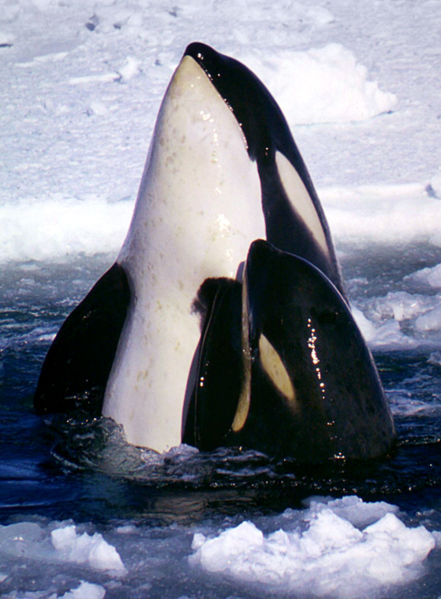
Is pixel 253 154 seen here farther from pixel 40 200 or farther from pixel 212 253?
pixel 40 200

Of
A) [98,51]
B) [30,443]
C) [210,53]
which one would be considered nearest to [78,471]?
[30,443]

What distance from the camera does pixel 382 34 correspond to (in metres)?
13.6

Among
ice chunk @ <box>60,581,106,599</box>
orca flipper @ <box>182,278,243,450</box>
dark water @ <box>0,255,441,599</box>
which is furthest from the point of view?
orca flipper @ <box>182,278,243,450</box>

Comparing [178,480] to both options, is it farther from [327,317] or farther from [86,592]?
[86,592]

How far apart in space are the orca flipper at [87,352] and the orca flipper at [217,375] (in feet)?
1.77

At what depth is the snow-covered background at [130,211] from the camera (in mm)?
2861

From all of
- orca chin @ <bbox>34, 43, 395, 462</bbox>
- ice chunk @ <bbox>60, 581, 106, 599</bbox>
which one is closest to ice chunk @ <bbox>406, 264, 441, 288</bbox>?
orca chin @ <bbox>34, 43, 395, 462</bbox>

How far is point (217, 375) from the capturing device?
13.2ft

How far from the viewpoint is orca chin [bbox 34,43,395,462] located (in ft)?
12.5

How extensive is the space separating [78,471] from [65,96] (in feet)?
28.0

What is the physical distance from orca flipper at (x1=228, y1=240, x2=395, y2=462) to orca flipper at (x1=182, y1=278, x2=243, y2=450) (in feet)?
0.41

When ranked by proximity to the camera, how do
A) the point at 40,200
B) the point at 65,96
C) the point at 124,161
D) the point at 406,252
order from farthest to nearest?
the point at 65,96 → the point at 124,161 → the point at 40,200 → the point at 406,252

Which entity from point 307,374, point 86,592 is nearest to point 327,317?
point 307,374

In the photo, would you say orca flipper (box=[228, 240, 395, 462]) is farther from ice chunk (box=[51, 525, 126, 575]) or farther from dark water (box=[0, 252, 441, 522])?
ice chunk (box=[51, 525, 126, 575])
